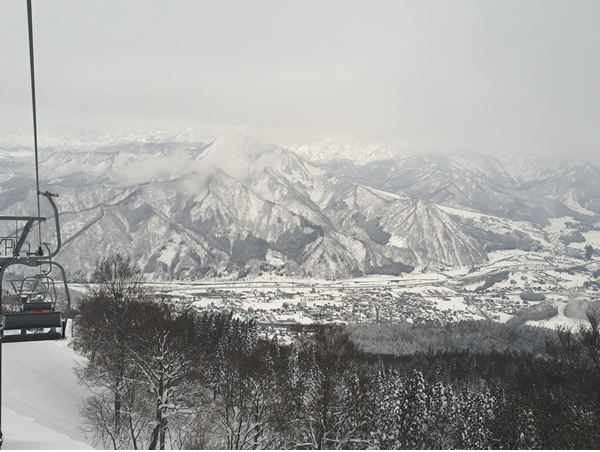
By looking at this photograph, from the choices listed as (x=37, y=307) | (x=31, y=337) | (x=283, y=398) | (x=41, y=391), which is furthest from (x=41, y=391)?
(x=31, y=337)

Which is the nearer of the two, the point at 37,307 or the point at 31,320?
the point at 31,320

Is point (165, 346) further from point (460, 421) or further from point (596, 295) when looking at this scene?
point (596, 295)

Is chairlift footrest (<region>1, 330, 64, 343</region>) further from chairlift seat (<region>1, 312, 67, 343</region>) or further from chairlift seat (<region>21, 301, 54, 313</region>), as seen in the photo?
chairlift seat (<region>21, 301, 54, 313</region>)

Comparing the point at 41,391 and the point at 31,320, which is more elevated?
the point at 31,320

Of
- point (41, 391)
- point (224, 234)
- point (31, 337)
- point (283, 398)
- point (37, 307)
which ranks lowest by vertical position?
point (224, 234)

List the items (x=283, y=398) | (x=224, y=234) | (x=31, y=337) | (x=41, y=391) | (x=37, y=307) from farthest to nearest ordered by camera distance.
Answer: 1. (x=224, y=234)
2. (x=41, y=391)
3. (x=283, y=398)
4. (x=37, y=307)
5. (x=31, y=337)

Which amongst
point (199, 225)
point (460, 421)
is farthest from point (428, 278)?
point (460, 421)

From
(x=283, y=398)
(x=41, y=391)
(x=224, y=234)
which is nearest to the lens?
(x=283, y=398)

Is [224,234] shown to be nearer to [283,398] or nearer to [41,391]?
[41,391]
